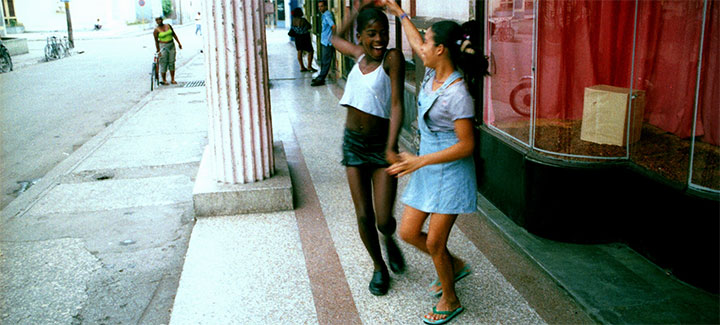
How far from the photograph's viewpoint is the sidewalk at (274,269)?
3609 mm

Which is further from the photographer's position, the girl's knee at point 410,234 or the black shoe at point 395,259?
the black shoe at point 395,259

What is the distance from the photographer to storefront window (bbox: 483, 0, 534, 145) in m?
4.91

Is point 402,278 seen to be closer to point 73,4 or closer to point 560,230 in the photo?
point 560,230

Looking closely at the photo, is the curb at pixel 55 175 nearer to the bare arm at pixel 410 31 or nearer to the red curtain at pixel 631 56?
the bare arm at pixel 410 31

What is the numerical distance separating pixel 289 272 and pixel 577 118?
2.47 meters

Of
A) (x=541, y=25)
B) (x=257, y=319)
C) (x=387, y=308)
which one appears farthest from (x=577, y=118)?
(x=257, y=319)

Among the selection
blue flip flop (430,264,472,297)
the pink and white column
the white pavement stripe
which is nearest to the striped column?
the pink and white column

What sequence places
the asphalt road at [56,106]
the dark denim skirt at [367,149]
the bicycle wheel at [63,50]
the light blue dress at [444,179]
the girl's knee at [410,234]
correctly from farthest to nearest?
the bicycle wheel at [63,50], the asphalt road at [56,106], the dark denim skirt at [367,149], the girl's knee at [410,234], the light blue dress at [444,179]

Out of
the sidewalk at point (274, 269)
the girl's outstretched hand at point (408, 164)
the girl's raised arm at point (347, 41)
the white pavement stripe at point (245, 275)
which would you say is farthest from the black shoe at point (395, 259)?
the girl's raised arm at point (347, 41)

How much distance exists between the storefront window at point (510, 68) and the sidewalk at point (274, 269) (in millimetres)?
847

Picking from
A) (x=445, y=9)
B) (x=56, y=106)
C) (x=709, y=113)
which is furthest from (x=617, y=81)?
(x=56, y=106)

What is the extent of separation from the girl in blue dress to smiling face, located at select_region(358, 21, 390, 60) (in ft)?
0.46

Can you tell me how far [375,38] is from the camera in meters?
3.46

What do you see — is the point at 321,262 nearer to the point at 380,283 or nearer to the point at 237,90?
the point at 380,283
